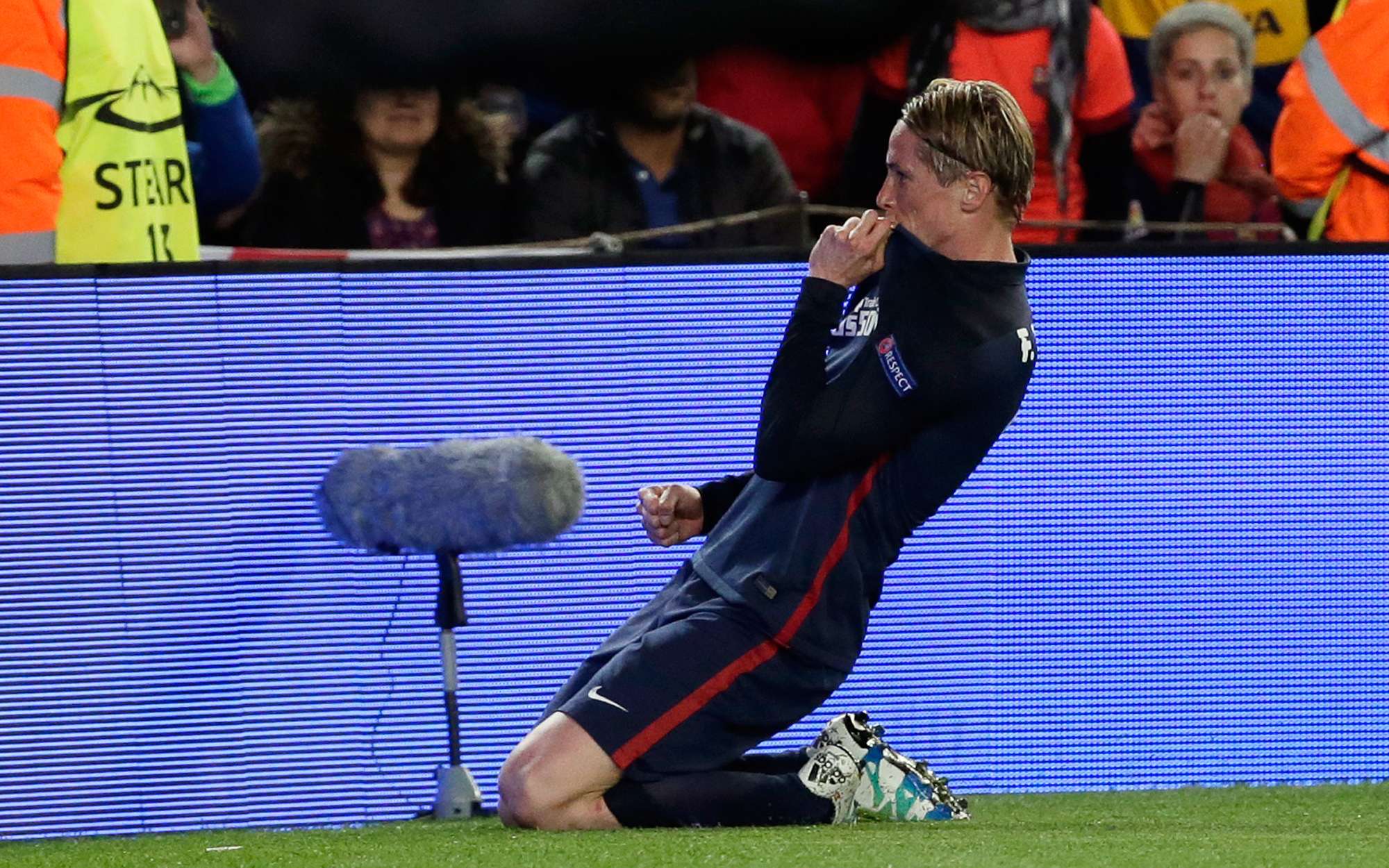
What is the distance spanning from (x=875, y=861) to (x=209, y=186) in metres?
3.39

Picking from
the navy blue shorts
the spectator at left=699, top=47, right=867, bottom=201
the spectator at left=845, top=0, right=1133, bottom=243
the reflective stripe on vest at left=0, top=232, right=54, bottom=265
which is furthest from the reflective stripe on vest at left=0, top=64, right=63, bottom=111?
the spectator at left=845, top=0, right=1133, bottom=243

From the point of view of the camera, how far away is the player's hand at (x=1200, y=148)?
273 inches

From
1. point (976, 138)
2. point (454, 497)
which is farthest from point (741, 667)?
point (976, 138)

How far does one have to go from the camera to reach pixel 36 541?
4.62m

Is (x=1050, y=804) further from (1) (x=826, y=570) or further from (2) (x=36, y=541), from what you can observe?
(2) (x=36, y=541)

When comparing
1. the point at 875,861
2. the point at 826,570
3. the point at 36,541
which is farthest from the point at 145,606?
the point at 875,861

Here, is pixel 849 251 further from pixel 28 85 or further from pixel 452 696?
pixel 28 85

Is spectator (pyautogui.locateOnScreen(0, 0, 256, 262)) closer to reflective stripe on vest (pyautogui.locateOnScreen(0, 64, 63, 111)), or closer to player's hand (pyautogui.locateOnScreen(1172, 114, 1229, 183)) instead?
reflective stripe on vest (pyautogui.locateOnScreen(0, 64, 63, 111))

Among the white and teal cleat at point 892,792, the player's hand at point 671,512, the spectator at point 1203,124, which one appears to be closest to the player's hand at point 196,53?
the player's hand at point 671,512

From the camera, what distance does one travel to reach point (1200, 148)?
695 centimetres

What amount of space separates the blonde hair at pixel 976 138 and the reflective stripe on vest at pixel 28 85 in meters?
2.05

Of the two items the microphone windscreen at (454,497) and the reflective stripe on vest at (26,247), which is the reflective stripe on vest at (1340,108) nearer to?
the microphone windscreen at (454,497)

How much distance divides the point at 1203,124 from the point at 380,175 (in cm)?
260

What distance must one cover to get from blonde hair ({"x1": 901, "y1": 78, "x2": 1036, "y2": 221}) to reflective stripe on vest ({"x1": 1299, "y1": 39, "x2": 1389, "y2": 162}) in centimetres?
231
